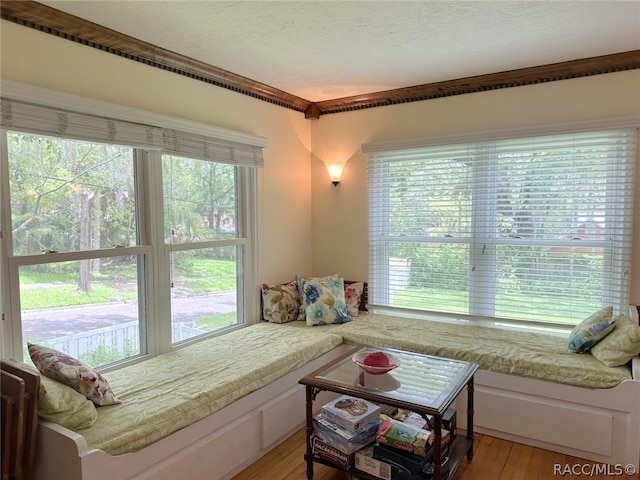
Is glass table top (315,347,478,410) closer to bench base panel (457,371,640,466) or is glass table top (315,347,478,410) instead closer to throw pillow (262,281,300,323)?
bench base panel (457,371,640,466)

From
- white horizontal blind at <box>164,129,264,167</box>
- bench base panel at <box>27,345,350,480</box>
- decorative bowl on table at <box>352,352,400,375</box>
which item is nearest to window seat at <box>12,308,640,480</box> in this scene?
bench base panel at <box>27,345,350,480</box>

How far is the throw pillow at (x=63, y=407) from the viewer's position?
167cm

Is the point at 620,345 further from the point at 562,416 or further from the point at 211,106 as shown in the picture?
the point at 211,106

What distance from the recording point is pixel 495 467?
7.59ft

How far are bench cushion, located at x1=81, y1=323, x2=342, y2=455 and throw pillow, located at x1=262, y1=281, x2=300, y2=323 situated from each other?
8.2 inches

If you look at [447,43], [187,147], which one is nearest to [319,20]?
[447,43]

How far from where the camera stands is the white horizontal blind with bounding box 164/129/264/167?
271 centimetres

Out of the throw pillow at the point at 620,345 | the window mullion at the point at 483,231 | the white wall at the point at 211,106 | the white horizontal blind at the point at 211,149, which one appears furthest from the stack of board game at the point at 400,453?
the white horizontal blind at the point at 211,149

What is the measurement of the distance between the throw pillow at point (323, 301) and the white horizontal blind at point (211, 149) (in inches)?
42.5

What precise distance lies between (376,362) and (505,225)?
Answer: 63.5 inches

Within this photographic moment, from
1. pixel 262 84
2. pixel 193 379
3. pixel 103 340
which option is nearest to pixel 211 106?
pixel 262 84

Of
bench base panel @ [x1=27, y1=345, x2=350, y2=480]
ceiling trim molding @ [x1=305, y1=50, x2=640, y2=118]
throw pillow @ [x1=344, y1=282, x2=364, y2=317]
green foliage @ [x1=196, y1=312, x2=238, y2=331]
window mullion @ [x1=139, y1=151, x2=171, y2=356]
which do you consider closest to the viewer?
bench base panel @ [x1=27, y1=345, x2=350, y2=480]

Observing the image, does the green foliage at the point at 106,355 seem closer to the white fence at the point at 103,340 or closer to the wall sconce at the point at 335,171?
the white fence at the point at 103,340

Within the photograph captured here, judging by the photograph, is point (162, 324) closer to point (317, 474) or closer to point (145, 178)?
point (145, 178)
